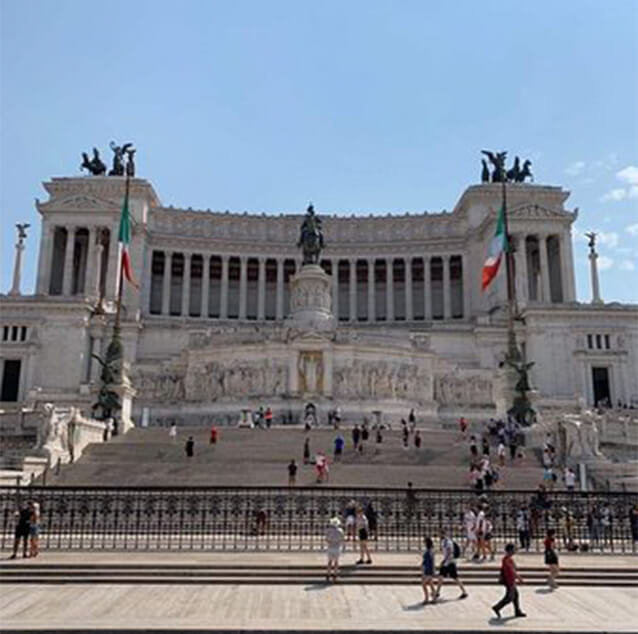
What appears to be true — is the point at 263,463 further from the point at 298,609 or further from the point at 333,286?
the point at 333,286

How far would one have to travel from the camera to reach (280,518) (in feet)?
65.7

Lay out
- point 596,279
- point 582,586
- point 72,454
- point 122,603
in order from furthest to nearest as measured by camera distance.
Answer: point 596,279, point 72,454, point 582,586, point 122,603

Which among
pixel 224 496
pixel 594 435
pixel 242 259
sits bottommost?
pixel 224 496

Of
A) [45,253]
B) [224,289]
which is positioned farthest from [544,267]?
[45,253]

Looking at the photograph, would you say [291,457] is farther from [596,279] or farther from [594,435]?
[596,279]

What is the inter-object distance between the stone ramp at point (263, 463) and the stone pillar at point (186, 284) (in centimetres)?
4607

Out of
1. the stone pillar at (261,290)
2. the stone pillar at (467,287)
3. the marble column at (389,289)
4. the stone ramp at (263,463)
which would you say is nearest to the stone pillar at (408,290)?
the marble column at (389,289)

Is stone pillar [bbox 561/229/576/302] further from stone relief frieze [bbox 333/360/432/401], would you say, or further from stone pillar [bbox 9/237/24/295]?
stone pillar [bbox 9/237/24/295]

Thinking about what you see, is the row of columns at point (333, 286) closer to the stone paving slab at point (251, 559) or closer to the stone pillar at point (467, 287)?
the stone pillar at point (467, 287)

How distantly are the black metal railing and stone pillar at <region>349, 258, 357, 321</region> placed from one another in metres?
65.5

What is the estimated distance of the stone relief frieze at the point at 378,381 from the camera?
168ft

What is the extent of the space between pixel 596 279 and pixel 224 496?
62388 millimetres

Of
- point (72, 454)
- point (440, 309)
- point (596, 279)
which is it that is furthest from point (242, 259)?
point (72, 454)

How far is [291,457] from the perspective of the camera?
104 ft
